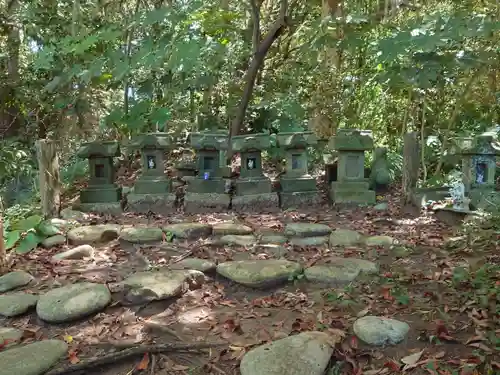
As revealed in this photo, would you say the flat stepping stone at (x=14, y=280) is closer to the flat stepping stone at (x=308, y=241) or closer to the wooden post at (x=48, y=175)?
the wooden post at (x=48, y=175)

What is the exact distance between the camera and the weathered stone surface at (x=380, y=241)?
457cm

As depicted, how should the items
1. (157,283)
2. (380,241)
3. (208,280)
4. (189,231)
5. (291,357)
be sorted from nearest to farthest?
(291,357) → (157,283) → (208,280) → (380,241) → (189,231)

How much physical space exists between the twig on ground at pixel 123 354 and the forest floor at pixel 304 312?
1.6 inches

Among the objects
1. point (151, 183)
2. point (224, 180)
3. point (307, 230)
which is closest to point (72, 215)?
point (151, 183)

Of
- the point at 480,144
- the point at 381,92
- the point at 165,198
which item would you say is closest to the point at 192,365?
the point at 165,198

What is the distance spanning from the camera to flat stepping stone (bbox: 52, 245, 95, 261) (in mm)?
4402

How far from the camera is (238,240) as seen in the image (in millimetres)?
4746

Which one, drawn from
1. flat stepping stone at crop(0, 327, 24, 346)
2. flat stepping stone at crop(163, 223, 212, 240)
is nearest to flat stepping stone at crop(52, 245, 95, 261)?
flat stepping stone at crop(163, 223, 212, 240)

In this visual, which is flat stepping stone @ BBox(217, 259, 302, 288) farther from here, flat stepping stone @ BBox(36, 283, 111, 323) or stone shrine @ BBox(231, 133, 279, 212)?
stone shrine @ BBox(231, 133, 279, 212)

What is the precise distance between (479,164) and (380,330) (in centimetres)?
358

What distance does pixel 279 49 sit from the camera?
902cm

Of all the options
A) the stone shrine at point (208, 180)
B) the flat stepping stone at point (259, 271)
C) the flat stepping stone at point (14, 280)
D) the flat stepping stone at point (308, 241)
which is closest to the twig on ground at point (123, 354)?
the flat stepping stone at point (259, 271)

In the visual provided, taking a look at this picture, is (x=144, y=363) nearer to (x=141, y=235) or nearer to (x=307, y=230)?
(x=141, y=235)

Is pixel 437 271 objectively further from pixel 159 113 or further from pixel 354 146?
pixel 159 113
